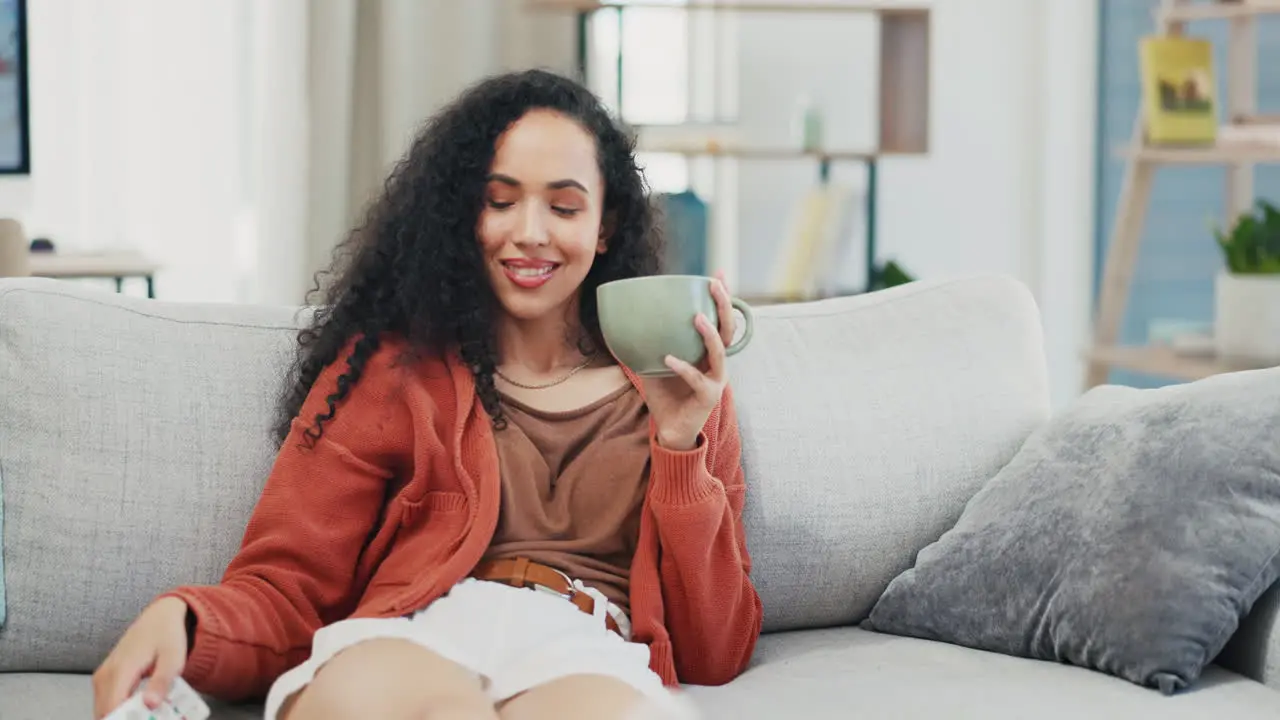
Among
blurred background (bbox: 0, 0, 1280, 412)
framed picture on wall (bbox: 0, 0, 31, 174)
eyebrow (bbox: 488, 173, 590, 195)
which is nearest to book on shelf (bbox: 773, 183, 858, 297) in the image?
blurred background (bbox: 0, 0, 1280, 412)

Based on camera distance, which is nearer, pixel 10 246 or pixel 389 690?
pixel 389 690

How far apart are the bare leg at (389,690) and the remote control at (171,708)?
75 millimetres

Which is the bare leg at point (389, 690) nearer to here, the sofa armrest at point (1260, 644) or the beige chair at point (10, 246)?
the sofa armrest at point (1260, 644)

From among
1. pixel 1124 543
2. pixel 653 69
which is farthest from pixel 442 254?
pixel 653 69

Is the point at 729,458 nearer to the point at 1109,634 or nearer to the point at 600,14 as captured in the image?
the point at 1109,634

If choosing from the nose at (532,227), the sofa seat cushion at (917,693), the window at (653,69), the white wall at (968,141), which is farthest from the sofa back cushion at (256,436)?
the white wall at (968,141)

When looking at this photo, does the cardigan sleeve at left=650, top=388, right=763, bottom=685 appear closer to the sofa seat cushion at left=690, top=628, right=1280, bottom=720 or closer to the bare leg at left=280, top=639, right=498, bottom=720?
the sofa seat cushion at left=690, top=628, right=1280, bottom=720

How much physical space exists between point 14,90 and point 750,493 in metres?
2.22

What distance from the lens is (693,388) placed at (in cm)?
137

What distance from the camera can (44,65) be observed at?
3.49 m

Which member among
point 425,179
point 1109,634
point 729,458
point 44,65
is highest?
point 44,65

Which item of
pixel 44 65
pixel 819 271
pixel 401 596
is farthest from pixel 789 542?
pixel 44 65

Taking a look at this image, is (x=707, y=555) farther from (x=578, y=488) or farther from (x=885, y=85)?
(x=885, y=85)

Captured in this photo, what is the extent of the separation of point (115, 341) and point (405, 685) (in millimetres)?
574
